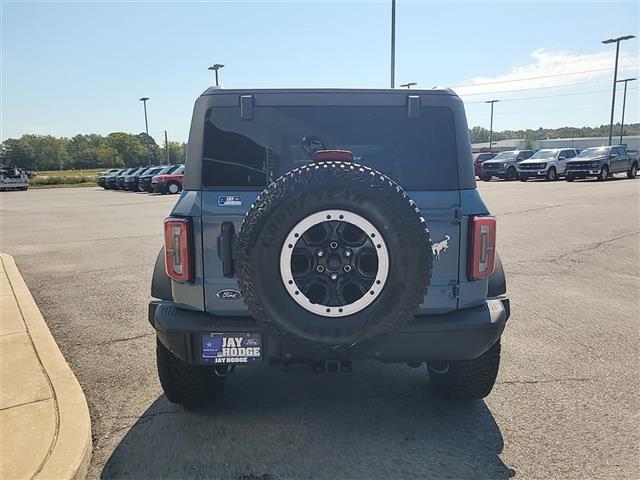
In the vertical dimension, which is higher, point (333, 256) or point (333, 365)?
point (333, 256)

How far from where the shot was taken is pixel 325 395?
369 centimetres

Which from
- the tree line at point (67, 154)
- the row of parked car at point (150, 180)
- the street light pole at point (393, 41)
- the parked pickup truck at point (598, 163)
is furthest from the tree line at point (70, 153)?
the street light pole at point (393, 41)

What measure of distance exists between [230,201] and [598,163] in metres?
30.4

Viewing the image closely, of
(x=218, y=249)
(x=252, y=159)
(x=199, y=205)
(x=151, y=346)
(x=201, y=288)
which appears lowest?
(x=151, y=346)

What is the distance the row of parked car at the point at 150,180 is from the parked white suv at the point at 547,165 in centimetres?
2051

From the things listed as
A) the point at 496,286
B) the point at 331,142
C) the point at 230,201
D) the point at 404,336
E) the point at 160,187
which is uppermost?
the point at 331,142

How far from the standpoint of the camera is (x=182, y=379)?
3322mm

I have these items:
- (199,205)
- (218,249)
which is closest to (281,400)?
(218,249)

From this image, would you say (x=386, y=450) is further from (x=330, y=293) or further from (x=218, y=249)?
(x=218, y=249)

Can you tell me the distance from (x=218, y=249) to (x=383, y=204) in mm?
1016

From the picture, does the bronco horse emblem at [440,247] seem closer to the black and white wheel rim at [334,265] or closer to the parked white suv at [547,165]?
the black and white wheel rim at [334,265]

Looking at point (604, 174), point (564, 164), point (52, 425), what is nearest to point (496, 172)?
point (564, 164)

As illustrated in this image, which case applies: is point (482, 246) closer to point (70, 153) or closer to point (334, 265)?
point (334, 265)

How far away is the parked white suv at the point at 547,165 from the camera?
30.8 meters
